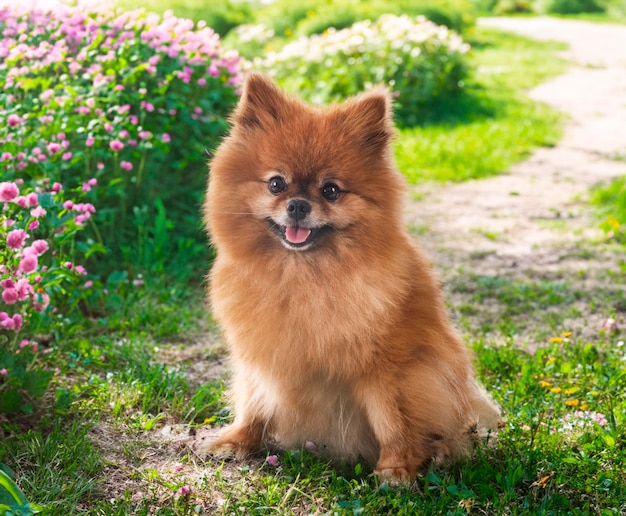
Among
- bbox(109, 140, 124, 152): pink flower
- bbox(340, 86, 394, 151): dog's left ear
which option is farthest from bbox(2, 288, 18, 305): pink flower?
bbox(109, 140, 124, 152): pink flower

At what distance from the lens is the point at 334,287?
111 inches

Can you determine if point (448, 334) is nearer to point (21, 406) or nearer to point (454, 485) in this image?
point (454, 485)

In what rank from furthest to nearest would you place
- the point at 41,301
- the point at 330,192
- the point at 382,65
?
the point at 382,65 < the point at 41,301 < the point at 330,192

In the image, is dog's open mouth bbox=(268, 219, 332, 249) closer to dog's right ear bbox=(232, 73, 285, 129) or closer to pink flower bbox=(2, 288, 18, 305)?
dog's right ear bbox=(232, 73, 285, 129)

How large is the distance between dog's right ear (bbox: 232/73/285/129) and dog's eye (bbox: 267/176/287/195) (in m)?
0.25

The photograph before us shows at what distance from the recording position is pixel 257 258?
289 cm

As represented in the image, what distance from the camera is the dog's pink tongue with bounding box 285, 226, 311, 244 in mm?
2789

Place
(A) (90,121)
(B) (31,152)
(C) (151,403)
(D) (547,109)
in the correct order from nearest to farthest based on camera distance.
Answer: (C) (151,403)
(B) (31,152)
(A) (90,121)
(D) (547,109)

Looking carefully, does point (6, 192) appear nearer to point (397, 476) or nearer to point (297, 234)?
point (297, 234)

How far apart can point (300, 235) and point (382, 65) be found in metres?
7.79

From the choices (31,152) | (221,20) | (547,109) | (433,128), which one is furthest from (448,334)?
(221,20)

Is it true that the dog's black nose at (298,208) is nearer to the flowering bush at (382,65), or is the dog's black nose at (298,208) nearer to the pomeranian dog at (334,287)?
the pomeranian dog at (334,287)

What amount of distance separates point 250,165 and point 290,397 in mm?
934

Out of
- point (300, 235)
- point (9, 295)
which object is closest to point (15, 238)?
point (9, 295)
